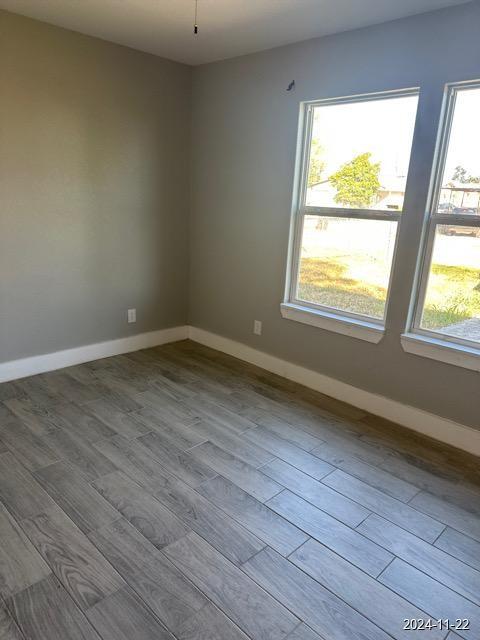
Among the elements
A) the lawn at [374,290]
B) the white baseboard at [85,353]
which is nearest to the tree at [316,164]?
the lawn at [374,290]

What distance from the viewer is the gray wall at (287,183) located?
250 cm

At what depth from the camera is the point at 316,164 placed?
3.15 m

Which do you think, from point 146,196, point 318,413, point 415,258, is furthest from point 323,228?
point 146,196

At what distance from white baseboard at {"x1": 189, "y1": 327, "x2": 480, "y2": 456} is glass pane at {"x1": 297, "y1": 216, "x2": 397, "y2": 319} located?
1.86ft

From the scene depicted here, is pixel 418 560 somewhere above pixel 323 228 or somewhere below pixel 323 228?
below

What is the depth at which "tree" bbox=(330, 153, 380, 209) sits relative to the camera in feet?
9.42

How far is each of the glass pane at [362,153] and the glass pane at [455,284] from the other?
1.27 feet

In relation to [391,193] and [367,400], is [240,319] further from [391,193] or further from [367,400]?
[391,193]

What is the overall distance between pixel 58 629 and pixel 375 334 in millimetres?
2322

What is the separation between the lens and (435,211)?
2.59 meters

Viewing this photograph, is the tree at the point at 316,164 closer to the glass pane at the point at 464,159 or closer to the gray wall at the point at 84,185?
the glass pane at the point at 464,159

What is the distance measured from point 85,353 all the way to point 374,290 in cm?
238

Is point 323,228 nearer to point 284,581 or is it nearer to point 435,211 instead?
point 435,211

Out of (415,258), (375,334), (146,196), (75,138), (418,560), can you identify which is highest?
(75,138)
